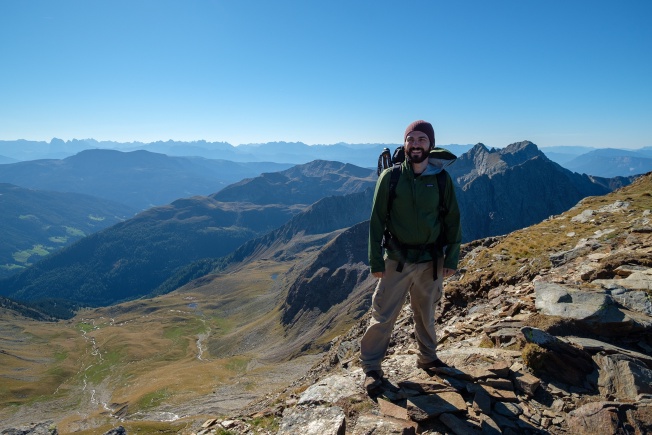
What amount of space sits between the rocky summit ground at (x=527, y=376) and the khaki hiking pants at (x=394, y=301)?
802 mm

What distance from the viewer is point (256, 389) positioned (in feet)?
297

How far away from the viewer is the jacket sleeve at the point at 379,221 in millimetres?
8492

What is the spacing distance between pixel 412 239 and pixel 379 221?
2.78ft

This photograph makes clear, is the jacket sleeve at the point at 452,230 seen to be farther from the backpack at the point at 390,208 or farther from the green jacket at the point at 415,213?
the backpack at the point at 390,208

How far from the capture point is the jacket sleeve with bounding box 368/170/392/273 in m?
8.49

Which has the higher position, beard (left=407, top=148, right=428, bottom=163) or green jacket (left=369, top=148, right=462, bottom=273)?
beard (left=407, top=148, right=428, bottom=163)

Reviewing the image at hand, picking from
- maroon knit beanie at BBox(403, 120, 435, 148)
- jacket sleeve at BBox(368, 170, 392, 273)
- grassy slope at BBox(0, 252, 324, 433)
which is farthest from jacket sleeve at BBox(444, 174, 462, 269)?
grassy slope at BBox(0, 252, 324, 433)

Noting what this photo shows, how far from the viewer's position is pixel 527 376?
335 inches

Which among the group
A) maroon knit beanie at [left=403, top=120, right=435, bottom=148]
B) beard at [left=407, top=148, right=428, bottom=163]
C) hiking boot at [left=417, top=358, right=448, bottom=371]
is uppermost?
maroon knit beanie at [left=403, top=120, right=435, bottom=148]

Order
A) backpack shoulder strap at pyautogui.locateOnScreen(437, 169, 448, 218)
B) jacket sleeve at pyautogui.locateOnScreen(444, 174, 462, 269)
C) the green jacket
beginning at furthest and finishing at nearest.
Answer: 1. jacket sleeve at pyautogui.locateOnScreen(444, 174, 462, 269)
2. backpack shoulder strap at pyautogui.locateOnScreen(437, 169, 448, 218)
3. the green jacket

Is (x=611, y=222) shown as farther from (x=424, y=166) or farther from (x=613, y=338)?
(x=424, y=166)

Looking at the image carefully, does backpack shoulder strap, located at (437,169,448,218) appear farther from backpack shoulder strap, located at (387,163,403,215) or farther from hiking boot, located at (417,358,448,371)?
hiking boot, located at (417,358,448,371)

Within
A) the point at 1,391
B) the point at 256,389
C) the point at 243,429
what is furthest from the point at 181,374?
the point at 243,429

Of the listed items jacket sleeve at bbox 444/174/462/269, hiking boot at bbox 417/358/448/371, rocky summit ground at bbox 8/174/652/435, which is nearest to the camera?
rocky summit ground at bbox 8/174/652/435
